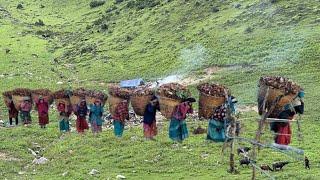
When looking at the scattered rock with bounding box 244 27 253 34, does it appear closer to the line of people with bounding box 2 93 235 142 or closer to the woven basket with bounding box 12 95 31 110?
the line of people with bounding box 2 93 235 142

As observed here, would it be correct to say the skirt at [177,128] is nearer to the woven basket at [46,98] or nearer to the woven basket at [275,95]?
the woven basket at [275,95]

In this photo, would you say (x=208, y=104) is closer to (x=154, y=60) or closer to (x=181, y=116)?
(x=181, y=116)

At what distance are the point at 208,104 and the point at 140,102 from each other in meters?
1.79

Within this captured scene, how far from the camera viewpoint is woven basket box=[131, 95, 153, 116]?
15.8 meters

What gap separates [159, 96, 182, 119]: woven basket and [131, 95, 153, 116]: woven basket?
1.46ft

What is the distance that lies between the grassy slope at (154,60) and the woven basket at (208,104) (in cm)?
456

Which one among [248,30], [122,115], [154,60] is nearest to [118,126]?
[122,115]

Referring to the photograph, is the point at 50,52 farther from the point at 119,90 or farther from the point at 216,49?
the point at 119,90

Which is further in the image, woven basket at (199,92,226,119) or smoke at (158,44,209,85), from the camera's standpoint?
smoke at (158,44,209,85)

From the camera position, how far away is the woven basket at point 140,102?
15.8 metres

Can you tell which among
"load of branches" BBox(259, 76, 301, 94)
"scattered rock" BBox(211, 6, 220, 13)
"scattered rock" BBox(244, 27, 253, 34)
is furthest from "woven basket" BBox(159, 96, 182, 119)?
"scattered rock" BBox(211, 6, 220, 13)

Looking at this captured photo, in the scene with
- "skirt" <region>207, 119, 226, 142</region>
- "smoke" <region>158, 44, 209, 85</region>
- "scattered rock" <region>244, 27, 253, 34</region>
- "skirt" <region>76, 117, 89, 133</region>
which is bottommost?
"skirt" <region>207, 119, 226, 142</region>

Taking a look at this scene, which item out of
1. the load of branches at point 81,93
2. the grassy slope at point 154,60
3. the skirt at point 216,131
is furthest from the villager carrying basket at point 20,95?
the skirt at point 216,131

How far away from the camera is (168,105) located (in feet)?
50.6
